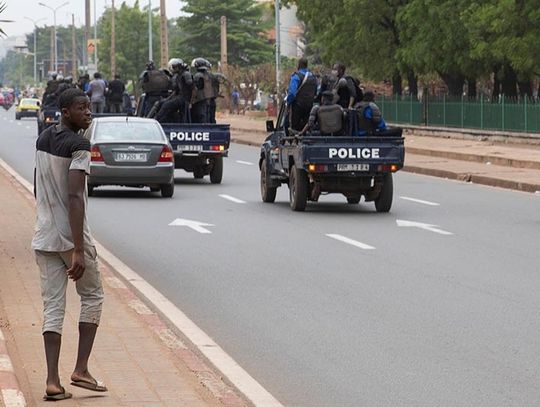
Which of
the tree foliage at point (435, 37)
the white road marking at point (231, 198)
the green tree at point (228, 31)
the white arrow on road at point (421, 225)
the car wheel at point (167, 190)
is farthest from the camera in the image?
the green tree at point (228, 31)

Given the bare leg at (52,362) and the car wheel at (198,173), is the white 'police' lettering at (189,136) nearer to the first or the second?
the car wheel at (198,173)

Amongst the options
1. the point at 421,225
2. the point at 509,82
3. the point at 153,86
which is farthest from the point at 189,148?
the point at 509,82

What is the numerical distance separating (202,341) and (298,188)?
1205cm

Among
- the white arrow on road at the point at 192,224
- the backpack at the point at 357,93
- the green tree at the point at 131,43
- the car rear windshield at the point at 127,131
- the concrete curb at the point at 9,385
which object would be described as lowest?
the white arrow on road at the point at 192,224

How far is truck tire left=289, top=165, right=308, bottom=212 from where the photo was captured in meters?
23.0

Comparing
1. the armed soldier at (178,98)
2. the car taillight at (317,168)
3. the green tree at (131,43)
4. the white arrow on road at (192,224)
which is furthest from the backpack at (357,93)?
the green tree at (131,43)

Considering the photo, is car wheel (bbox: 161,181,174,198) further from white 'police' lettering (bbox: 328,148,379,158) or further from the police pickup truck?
white 'police' lettering (bbox: 328,148,379,158)

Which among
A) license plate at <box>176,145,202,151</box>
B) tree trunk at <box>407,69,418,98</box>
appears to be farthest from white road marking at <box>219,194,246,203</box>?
tree trunk at <box>407,69,418,98</box>

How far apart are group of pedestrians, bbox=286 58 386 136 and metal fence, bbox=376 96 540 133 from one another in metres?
21.4

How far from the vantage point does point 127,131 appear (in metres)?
26.9

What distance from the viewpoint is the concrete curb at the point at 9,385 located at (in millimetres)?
8047

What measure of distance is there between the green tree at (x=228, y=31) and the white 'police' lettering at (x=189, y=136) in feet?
283

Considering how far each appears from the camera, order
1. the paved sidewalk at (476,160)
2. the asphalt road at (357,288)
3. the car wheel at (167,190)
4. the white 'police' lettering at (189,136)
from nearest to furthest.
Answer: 1. the asphalt road at (357,288)
2. the car wheel at (167,190)
3. the white 'police' lettering at (189,136)
4. the paved sidewalk at (476,160)

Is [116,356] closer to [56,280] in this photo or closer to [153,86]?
[56,280]
